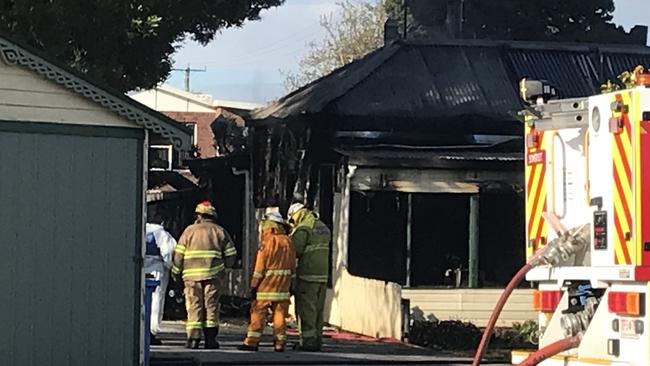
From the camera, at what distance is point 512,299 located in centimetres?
1991

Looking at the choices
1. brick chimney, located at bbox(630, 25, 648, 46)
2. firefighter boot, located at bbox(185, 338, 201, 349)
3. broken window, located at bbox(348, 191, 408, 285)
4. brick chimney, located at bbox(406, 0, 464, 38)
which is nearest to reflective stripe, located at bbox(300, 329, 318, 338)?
firefighter boot, located at bbox(185, 338, 201, 349)

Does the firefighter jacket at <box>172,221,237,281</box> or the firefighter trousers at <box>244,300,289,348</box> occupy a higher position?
the firefighter jacket at <box>172,221,237,281</box>

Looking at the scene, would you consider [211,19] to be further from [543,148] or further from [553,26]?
[553,26]

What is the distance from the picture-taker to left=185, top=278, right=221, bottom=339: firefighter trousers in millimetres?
15961

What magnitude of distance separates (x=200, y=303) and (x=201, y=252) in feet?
2.02

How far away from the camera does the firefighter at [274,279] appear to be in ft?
51.8

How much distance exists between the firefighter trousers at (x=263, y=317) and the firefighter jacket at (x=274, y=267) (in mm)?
77

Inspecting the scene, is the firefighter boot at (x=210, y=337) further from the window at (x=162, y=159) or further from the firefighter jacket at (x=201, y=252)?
the window at (x=162, y=159)

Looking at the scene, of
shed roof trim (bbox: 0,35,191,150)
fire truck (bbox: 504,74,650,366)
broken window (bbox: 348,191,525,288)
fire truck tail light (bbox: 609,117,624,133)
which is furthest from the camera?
broken window (bbox: 348,191,525,288)

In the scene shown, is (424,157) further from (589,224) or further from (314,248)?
(589,224)

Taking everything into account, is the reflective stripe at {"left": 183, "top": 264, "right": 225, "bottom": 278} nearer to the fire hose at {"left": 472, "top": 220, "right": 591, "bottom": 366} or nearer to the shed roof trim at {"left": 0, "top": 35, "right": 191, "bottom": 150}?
the shed roof trim at {"left": 0, "top": 35, "right": 191, "bottom": 150}

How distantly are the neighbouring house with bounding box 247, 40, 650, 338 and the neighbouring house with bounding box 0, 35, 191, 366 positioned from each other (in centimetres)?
666

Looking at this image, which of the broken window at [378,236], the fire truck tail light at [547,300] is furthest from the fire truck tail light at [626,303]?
the broken window at [378,236]

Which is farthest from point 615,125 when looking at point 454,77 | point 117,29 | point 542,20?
point 542,20
